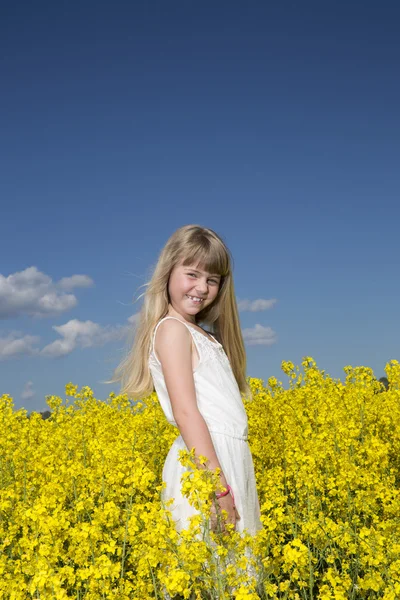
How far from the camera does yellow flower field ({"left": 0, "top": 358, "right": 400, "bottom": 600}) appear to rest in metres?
2.28

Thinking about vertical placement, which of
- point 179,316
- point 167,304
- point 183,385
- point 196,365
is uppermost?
point 167,304

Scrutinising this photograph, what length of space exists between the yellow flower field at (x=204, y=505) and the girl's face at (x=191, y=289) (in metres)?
0.73

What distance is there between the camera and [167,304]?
3055mm

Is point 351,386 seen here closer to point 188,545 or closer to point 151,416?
point 151,416

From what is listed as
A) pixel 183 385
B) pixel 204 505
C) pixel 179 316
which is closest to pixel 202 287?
pixel 179 316

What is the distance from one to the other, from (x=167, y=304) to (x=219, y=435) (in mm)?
713

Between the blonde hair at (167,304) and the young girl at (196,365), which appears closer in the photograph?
the young girl at (196,365)

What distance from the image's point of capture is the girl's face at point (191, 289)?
2936mm

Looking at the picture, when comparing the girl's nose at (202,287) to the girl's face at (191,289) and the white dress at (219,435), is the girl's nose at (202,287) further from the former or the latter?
the white dress at (219,435)

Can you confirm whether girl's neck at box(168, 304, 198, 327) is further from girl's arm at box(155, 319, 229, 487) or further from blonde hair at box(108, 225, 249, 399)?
girl's arm at box(155, 319, 229, 487)

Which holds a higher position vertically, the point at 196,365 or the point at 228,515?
the point at 196,365

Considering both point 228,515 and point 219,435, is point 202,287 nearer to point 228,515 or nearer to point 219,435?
point 219,435

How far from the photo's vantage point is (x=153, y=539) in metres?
2.26

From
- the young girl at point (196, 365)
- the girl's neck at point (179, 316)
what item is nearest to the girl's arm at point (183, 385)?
the young girl at point (196, 365)
